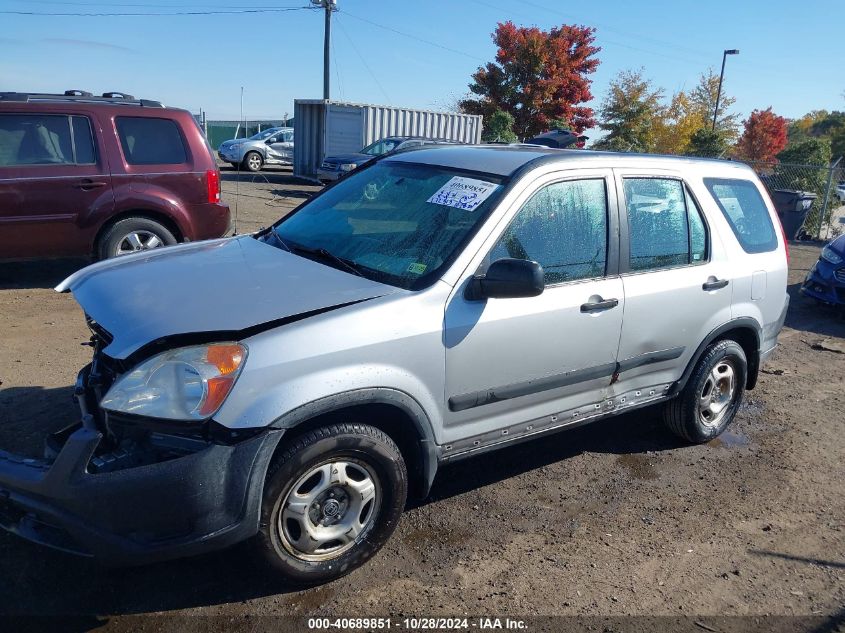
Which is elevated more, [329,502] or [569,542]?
[329,502]

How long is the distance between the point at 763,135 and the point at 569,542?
46.4 m

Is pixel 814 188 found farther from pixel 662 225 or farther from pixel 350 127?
pixel 662 225

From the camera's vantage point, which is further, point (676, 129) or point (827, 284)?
point (676, 129)

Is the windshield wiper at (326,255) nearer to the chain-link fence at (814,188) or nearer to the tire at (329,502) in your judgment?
the tire at (329,502)

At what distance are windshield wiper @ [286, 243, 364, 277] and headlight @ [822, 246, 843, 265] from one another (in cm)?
779

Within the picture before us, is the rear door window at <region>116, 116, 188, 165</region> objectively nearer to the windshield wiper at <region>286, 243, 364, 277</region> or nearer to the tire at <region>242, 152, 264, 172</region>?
the windshield wiper at <region>286, 243, 364, 277</region>

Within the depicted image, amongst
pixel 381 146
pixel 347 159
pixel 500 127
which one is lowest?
pixel 347 159

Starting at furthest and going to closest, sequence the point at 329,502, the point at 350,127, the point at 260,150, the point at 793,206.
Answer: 1. the point at 260,150
2. the point at 350,127
3. the point at 793,206
4. the point at 329,502

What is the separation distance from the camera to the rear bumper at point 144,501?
8.35 feet

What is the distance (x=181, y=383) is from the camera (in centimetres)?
264

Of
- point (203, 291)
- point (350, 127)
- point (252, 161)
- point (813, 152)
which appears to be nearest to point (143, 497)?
point (203, 291)

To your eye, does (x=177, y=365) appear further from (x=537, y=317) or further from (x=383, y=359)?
(x=537, y=317)

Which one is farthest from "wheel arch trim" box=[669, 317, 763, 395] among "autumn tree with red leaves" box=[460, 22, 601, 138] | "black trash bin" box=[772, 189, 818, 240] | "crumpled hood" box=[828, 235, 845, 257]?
"autumn tree with red leaves" box=[460, 22, 601, 138]

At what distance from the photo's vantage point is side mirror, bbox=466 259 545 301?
123 inches
